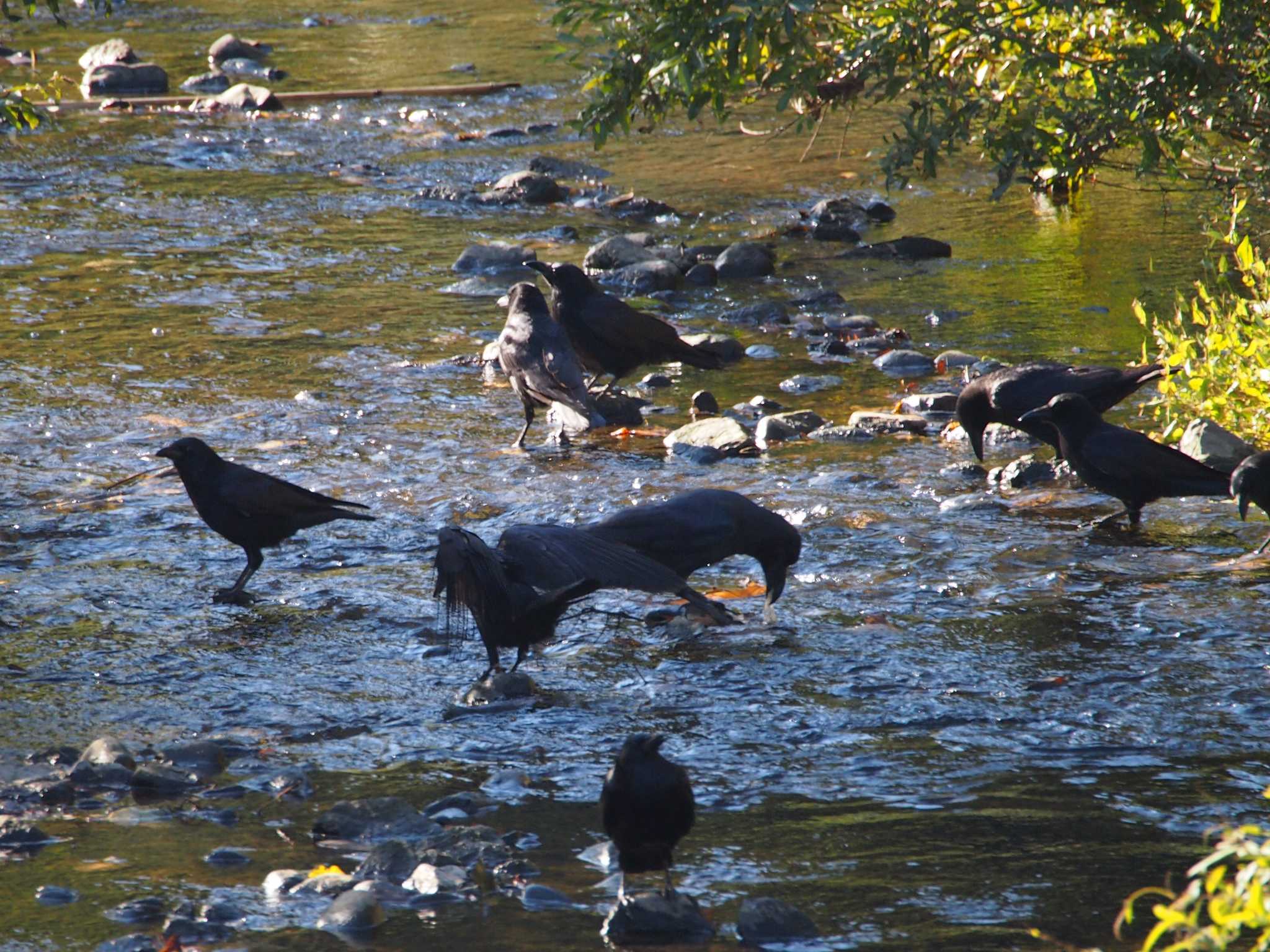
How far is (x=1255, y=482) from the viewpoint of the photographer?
260 inches

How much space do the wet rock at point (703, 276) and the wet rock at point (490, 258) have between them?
52.0 inches

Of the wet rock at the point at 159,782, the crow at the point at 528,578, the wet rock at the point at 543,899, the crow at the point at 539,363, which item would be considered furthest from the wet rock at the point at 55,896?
the crow at the point at 539,363

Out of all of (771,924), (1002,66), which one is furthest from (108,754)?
(1002,66)

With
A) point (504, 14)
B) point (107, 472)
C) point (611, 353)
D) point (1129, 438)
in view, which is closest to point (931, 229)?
point (611, 353)

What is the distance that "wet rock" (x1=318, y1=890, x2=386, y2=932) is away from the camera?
384cm

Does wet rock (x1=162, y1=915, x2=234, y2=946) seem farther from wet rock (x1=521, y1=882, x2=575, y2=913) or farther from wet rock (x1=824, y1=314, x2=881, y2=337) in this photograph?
wet rock (x1=824, y1=314, x2=881, y2=337)

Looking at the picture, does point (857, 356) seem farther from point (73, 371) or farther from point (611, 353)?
point (73, 371)

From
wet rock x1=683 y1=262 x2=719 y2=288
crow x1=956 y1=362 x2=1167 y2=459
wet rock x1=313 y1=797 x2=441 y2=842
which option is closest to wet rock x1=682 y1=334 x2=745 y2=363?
wet rock x1=683 y1=262 x2=719 y2=288

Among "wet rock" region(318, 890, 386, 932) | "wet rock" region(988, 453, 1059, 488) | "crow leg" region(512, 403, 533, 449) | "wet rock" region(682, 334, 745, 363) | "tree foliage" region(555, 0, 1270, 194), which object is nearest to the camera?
"wet rock" region(318, 890, 386, 932)

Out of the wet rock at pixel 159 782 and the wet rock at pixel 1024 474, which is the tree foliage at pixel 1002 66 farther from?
the wet rock at pixel 159 782

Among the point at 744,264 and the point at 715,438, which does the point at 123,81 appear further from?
the point at 715,438

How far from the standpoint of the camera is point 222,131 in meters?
18.5

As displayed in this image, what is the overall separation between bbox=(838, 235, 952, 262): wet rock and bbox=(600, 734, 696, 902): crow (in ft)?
31.4

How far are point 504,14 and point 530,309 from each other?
18336 millimetres
